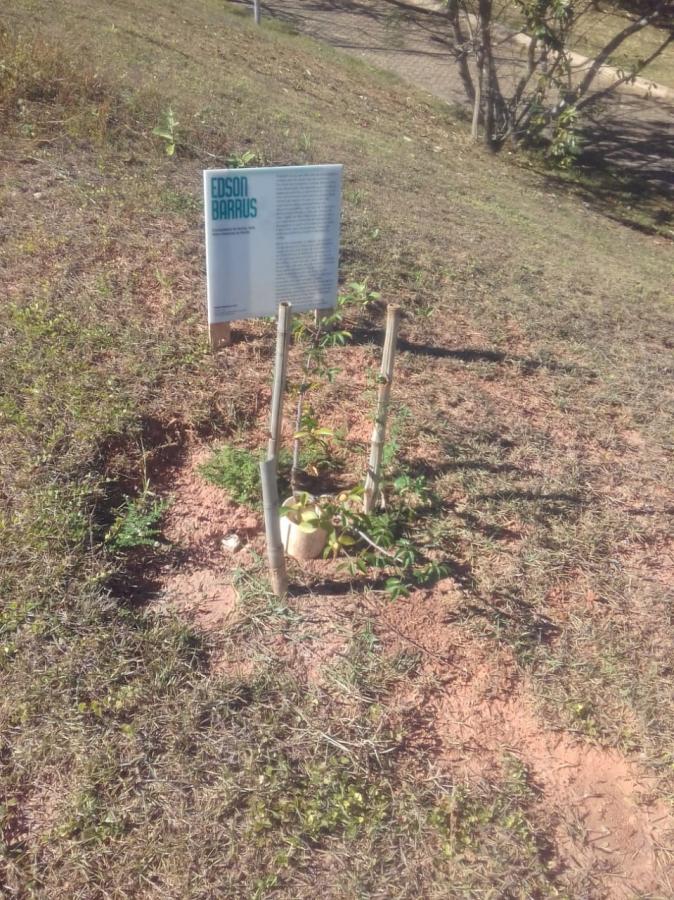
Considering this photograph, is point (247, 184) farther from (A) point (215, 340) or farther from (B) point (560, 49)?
(B) point (560, 49)

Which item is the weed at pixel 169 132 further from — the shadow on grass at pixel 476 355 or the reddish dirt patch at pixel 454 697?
the reddish dirt patch at pixel 454 697

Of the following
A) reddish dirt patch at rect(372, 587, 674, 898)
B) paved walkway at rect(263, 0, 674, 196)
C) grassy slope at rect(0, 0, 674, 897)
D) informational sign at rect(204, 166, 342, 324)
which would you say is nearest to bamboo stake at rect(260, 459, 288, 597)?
grassy slope at rect(0, 0, 674, 897)

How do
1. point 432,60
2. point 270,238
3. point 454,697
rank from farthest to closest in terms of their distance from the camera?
point 432,60
point 270,238
point 454,697

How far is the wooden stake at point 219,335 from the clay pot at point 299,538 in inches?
46.5

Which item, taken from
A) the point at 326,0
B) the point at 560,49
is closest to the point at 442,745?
the point at 560,49

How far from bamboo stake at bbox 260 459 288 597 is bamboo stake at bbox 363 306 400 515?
0.44m

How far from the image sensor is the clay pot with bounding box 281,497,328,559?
2510mm

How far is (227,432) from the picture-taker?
3105mm

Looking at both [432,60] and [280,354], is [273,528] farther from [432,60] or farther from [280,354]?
[432,60]

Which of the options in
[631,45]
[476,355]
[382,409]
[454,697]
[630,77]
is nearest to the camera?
[454,697]

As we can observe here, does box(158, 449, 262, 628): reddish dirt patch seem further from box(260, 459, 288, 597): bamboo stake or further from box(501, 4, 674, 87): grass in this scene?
box(501, 4, 674, 87): grass

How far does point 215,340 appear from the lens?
3.46 m

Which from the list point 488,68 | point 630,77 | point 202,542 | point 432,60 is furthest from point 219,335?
point 432,60

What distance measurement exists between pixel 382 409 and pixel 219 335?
4.46ft
